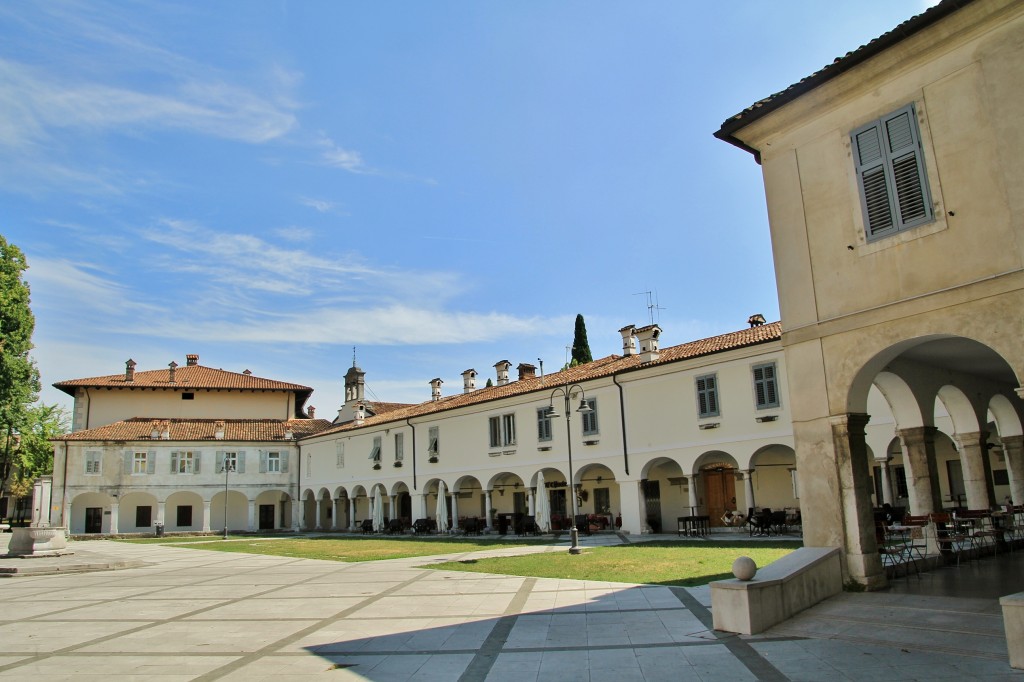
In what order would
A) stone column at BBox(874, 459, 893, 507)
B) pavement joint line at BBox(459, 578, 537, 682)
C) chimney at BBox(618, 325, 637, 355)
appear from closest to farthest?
pavement joint line at BBox(459, 578, 537, 682), stone column at BBox(874, 459, 893, 507), chimney at BBox(618, 325, 637, 355)

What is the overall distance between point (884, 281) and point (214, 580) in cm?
1497

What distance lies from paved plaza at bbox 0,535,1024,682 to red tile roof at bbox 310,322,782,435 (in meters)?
11.5

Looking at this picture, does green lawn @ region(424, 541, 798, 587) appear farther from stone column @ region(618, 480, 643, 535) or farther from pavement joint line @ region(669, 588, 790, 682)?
stone column @ region(618, 480, 643, 535)

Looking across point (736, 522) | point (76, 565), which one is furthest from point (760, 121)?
point (76, 565)

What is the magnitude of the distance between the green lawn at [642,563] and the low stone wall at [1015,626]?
20.8 ft

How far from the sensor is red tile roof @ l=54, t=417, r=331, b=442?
147 feet

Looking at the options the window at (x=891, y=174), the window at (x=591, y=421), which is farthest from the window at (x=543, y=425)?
the window at (x=891, y=174)

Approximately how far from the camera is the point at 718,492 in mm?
27078

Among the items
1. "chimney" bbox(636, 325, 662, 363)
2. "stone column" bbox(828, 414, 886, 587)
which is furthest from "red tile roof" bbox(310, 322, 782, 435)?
"stone column" bbox(828, 414, 886, 587)

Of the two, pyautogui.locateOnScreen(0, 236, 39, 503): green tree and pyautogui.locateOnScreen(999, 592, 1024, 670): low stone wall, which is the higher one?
pyautogui.locateOnScreen(0, 236, 39, 503): green tree

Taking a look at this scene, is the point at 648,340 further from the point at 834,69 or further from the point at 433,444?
the point at 834,69

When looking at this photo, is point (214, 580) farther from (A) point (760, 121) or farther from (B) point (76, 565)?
(A) point (760, 121)

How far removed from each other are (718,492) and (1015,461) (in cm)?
1411

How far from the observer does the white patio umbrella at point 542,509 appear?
28297 millimetres
